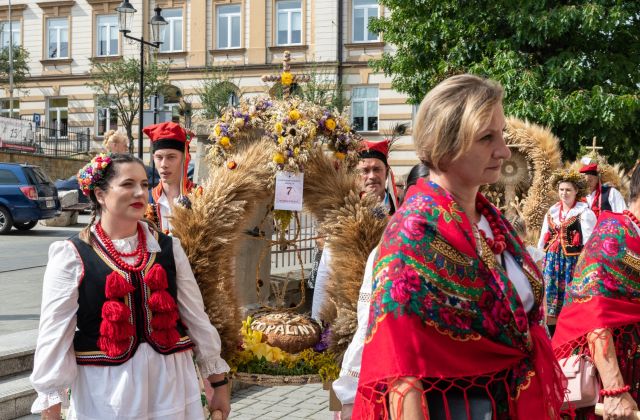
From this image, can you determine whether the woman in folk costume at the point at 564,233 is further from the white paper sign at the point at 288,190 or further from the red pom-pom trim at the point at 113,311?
the red pom-pom trim at the point at 113,311

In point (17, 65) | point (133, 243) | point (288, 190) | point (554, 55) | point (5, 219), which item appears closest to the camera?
point (133, 243)

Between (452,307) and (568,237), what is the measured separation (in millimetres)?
7787

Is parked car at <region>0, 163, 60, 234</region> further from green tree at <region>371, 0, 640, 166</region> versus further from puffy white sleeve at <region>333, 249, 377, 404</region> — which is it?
puffy white sleeve at <region>333, 249, 377, 404</region>

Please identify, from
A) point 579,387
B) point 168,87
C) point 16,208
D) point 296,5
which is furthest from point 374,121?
point 579,387

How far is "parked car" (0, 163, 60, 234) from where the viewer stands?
17812 mm

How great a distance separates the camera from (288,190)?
14.3ft

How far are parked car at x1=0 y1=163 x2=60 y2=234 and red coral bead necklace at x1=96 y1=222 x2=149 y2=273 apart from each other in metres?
15.6

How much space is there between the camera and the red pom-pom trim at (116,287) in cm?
319

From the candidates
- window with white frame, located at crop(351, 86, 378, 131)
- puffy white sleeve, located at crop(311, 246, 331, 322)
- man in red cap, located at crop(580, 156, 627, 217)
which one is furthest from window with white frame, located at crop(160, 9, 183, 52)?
puffy white sleeve, located at crop(311, 246, 331, 322)

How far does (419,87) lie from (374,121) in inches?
511

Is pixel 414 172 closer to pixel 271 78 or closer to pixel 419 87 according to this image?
pixel 271 78

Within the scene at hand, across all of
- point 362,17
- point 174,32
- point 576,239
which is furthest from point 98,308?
point 174,32

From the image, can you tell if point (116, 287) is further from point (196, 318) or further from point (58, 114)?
point (58, 114)

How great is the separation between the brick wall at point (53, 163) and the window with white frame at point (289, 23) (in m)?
9.52
